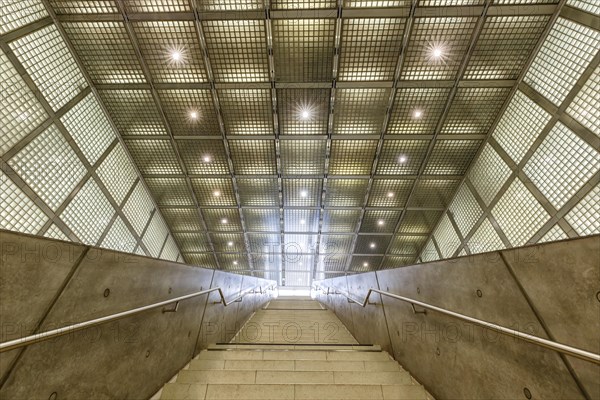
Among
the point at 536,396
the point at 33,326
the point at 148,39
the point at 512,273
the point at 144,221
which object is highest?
the point at 148,39

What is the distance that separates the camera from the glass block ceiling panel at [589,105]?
513 centimetres

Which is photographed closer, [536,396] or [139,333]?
[536,396]

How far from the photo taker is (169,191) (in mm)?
10508

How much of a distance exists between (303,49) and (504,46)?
535 cm

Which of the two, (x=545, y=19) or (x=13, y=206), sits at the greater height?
(x=545, y=19)

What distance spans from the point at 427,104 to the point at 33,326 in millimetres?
9264

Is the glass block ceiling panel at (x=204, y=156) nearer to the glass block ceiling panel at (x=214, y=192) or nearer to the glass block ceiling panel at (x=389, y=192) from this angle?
the glass block ceiling panel at (x=214, y=192)

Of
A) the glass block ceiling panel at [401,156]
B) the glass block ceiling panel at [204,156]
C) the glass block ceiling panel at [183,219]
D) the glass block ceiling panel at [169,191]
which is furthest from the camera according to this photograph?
the glass block ceiling panel at [183,219]

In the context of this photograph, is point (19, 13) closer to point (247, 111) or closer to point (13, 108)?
point (13, 108)

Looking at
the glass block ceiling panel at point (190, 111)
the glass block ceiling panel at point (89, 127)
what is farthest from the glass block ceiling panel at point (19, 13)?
the glass block ceiling panel at point (190, 111)

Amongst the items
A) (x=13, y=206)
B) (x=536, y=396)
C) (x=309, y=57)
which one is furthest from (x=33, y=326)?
(x=309, y=57)

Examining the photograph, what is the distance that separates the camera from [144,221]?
33.8ft

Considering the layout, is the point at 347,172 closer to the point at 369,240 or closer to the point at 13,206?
the point at 369,240

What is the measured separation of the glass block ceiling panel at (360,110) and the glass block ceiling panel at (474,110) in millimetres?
2207
